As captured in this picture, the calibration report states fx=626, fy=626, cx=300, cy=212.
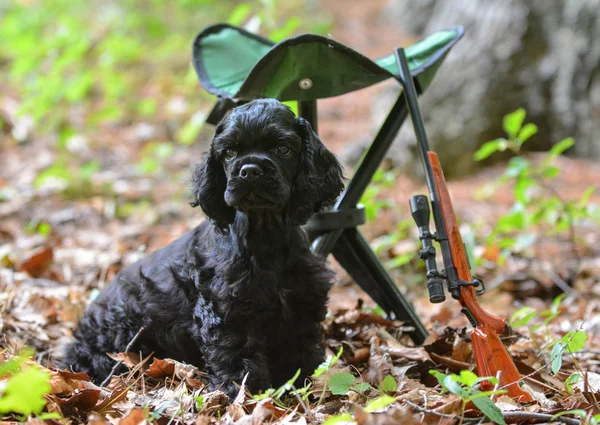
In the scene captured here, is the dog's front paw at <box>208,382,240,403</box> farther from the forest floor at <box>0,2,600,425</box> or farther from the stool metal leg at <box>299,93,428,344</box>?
the stool metal leg at <box>299,93,428,344</box>

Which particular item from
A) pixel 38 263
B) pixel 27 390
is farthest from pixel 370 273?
pixel 38 263

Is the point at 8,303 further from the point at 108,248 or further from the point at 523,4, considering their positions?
the point at 523,4

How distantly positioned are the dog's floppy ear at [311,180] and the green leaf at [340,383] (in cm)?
81

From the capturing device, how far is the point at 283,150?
302 cm

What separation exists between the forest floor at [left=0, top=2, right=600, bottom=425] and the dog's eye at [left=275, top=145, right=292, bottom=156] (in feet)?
2.58

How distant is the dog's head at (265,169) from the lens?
2.88 meters

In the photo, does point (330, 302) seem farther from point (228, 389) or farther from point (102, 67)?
point (102, 67)

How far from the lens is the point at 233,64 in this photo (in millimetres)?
3920

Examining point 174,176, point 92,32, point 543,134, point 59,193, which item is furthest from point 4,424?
point 92,32

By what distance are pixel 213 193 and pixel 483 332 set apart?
148 cm

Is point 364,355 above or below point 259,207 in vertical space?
below

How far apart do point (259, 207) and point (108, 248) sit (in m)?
3.50

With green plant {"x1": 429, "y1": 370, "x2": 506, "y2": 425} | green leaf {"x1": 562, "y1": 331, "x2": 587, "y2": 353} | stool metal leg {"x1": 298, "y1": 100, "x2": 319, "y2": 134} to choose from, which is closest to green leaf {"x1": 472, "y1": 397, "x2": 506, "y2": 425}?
green plant {"x1": 429, "y1": 370, "x2": 506, "y2": 425}

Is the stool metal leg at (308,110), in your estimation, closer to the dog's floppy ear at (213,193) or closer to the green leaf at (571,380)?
the dog's floppy ear at (213,193)
